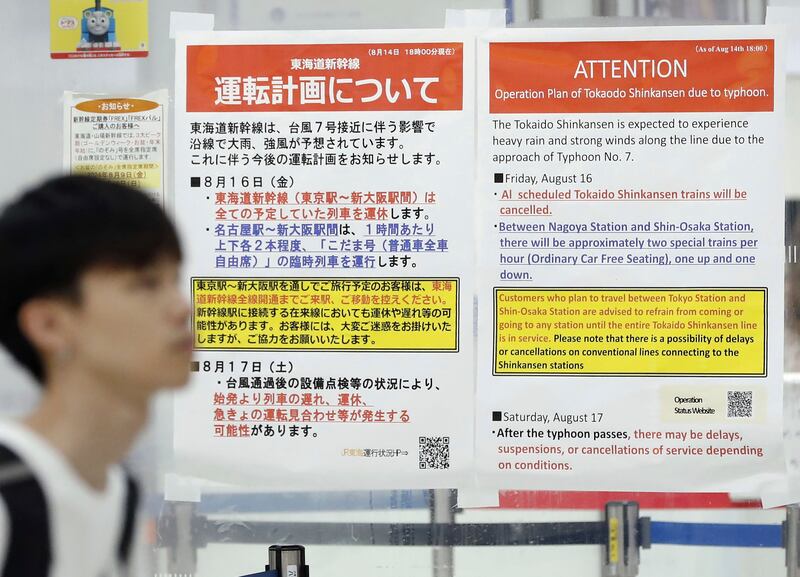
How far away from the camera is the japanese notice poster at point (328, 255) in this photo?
2037 mm

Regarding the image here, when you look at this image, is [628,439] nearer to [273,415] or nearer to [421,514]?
[421,514]

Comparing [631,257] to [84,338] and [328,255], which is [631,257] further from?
[84,338]

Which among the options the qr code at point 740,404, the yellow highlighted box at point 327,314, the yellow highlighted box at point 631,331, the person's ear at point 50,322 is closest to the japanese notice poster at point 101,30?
the yellow highlighted box at point 327,314

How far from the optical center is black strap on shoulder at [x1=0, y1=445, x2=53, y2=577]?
0.69m

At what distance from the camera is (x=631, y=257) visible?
2014 mm

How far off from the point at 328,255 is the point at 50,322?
1.31 meters

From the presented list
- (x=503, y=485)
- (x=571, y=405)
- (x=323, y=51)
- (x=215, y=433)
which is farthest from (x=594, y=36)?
(x=215, y=433)

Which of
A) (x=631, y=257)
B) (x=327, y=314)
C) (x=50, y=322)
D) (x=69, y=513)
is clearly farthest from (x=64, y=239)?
(x=631, y=257)

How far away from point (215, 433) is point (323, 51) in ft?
2.55

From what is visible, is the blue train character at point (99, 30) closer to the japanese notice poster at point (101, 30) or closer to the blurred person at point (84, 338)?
the japanese notice poster at point (101, 30)

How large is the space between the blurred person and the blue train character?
4.67ft

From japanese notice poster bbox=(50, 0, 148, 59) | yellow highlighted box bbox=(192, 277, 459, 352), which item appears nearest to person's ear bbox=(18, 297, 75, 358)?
yellow highlighted box bbox=(192, 277, 459, 352)

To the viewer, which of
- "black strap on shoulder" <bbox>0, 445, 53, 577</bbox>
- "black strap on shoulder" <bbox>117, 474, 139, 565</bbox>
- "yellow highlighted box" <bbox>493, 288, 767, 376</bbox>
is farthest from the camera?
"yellow highlighted box" <bbox>493, 288, 767, 376</bbox>

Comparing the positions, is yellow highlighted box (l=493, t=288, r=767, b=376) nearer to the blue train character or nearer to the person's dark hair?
the blue train character
